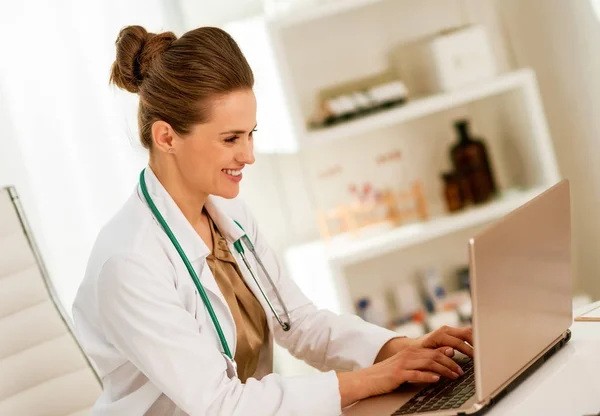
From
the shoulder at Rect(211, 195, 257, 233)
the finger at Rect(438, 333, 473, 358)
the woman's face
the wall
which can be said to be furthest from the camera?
the wall

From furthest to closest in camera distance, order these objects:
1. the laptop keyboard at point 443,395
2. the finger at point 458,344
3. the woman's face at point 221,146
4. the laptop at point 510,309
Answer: the woman's face at point 221,146, the finger at point 458,344, the laptop keyboard at point 443,395, the laptop at point 510,309

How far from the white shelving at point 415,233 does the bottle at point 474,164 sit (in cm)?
5

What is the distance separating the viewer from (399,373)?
1.43m

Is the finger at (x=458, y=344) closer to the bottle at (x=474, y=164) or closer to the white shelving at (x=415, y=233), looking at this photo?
the white shelving at (x=415, y=233)

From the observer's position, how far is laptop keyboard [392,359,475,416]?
4.19ft

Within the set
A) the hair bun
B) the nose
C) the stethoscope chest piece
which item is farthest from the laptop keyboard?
the hair bun

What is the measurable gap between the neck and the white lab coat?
0.08 ft

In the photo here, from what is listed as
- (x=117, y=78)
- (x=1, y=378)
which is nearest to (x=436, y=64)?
(x=117, y=78)

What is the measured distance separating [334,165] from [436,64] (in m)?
0.51

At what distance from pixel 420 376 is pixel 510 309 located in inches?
9.3

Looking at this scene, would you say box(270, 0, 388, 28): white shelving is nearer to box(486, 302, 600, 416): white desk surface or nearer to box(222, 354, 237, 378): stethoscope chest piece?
box(222, 354, 237, 378): stethoscope chest piece

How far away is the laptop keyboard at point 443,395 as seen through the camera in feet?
4.19

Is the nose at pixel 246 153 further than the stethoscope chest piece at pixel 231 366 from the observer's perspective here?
Yes

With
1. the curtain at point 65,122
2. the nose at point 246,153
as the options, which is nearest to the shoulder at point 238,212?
the nose at point 246,153
